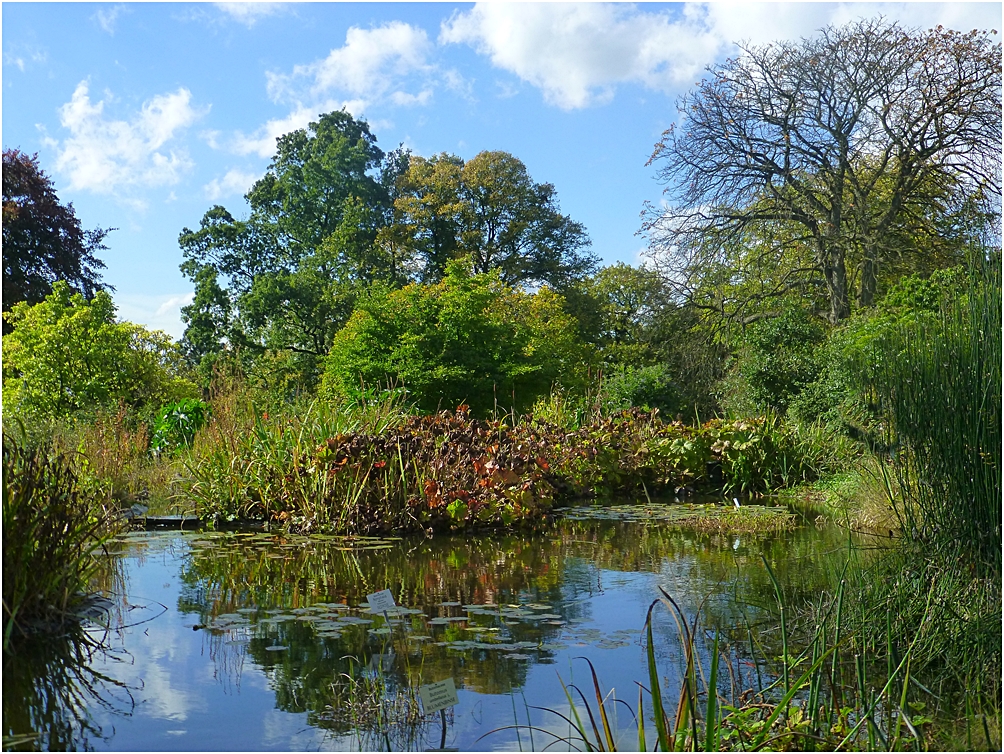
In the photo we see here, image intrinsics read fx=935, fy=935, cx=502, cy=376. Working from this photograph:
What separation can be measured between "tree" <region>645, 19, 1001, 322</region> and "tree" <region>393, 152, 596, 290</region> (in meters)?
8.42

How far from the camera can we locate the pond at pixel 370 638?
10.7ft

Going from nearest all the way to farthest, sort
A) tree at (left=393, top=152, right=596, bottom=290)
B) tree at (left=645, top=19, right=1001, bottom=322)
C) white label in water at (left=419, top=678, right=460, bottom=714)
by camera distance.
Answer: white label in water at (left=419, top=678, right=460, bottom=714) → tree at (left=645, top=19, right=1001, bottom=322) → tree at (left=393, top=152, right=596, bottom=290)

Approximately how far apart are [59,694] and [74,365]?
441 inches

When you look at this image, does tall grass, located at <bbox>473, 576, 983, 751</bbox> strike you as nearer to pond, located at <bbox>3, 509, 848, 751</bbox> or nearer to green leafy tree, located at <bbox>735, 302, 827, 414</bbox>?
pond, located at <bbox>3, 509, 848, 751</bbox>

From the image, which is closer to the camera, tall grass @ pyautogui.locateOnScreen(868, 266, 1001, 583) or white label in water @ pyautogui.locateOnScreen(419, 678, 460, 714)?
white label in water @ pyautogui.locateOnScreen(419, 678, 460, 714)

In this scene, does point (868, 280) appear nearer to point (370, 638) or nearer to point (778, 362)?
point (778, 362)

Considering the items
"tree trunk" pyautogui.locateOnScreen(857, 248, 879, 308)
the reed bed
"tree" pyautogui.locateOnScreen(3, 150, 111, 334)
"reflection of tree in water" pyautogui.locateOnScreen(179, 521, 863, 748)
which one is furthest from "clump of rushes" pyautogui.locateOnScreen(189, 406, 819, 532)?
"tree" pyautogui.locateOnScreen(3, 150, 111, 334)

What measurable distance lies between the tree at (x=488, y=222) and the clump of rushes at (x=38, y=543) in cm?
2340


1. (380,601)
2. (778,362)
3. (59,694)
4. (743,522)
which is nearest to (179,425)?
(743,522)

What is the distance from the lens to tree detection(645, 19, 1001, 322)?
57.8ft

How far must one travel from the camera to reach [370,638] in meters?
4.31

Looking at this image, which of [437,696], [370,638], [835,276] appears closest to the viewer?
[437,696]

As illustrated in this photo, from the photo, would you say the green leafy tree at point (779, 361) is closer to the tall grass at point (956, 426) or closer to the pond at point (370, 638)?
the pond at point (370, 638)

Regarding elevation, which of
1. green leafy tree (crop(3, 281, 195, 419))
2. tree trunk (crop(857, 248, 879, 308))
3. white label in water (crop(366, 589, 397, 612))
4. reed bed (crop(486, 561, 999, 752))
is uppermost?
tree trunk (crop(857, 248, 879, 308))
